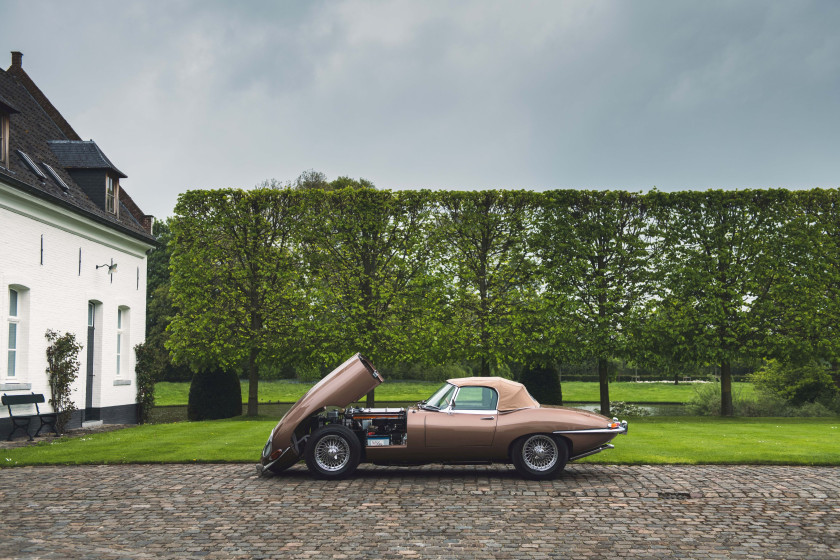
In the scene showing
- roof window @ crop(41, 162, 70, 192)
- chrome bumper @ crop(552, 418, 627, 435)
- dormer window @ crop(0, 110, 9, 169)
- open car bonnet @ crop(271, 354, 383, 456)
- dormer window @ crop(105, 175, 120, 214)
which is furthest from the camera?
dormer window @ crop(105, 175, 120, 214)

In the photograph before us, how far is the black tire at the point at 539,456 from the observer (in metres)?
10.8

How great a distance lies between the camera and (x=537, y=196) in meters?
25.0

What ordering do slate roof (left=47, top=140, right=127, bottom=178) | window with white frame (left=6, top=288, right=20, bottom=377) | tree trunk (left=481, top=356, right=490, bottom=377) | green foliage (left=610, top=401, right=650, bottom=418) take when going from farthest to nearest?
green foliage (left=610, top=401, right=650, bottom=418)
tree trunk (left=481, top=356, right=490, bottom=377)
slate roof (left=47, top=140, right=127, bottom=178)
window with white frame (left=6, top=288, right=20, bottom=377)

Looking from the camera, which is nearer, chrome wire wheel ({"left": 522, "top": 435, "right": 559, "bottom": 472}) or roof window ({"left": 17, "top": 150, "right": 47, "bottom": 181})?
chrome wire wheel ({"left": 522, "top": 435, "right": 559, "bottom": 472})

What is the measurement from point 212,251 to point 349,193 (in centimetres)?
487

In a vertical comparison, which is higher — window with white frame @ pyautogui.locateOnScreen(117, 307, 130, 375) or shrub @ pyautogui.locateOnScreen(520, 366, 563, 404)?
window with white frame @ pyautogui.locateOnScreen(117, 307, 130, 375)

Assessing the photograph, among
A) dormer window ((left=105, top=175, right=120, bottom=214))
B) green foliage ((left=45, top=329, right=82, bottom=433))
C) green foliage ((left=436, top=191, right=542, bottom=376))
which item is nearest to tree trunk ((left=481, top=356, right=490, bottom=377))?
green foliage ((left=436, top=191, right=542, bottom=376))

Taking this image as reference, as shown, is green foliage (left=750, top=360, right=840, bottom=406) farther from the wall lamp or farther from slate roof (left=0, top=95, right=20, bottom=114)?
slate roof (left=0, top=95, right=20, bottom=114)

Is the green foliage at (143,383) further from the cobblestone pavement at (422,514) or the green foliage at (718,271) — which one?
the green foliage at (718,271)

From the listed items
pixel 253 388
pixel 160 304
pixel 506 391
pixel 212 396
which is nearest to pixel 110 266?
pixel 212 396

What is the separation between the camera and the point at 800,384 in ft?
88.5

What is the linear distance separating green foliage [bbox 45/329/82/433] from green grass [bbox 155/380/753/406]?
461 inches

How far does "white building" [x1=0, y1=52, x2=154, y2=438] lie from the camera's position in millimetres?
17469

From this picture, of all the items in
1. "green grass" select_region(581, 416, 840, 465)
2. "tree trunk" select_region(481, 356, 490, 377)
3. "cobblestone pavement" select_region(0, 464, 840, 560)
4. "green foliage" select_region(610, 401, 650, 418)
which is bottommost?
"green foliage" select_region(610, 401, 650, 418)
